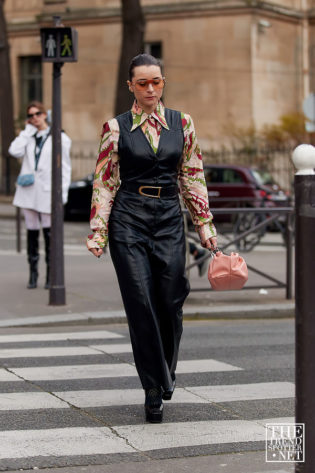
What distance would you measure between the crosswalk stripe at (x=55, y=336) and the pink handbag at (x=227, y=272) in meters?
3.52

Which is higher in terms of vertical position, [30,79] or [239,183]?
Result: [30,79]

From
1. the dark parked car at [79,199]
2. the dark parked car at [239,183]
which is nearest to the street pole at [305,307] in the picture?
the dark parked car at [239,183]

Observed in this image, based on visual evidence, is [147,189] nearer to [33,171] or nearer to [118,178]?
[118,178]

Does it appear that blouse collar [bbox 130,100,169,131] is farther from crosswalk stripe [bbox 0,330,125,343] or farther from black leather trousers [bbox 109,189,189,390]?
crosswalk stripe [bbox 0,330,125,343]

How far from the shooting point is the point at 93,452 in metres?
5.41

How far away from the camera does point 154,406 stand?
237 inches

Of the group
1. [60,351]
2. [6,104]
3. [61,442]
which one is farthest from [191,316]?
[6,104]

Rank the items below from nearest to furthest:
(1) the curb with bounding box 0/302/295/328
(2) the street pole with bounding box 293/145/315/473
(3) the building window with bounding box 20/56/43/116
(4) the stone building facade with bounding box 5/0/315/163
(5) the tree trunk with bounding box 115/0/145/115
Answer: (2) the street pole with bounding box 293/145/315/473, (1) the curb with bounding box 0/302/295/328, (5) the tree trunk with bounding box 115/0/145/115, (4) the stone building facade with bounding box 5/0/315/163, (3) the building window with bounding box 20/56/43/116

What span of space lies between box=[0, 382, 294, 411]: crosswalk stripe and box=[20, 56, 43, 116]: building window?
3356cm

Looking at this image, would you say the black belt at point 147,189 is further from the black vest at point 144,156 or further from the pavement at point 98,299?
the pavement at point 98,299

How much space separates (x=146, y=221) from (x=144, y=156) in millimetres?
354

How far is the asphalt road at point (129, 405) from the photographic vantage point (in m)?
5.32

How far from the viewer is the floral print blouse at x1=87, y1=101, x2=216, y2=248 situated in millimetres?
6039

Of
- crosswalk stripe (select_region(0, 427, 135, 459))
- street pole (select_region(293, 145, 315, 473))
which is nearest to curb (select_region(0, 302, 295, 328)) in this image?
crosswalk stripe (select_region(0, 427, 135, 459))
